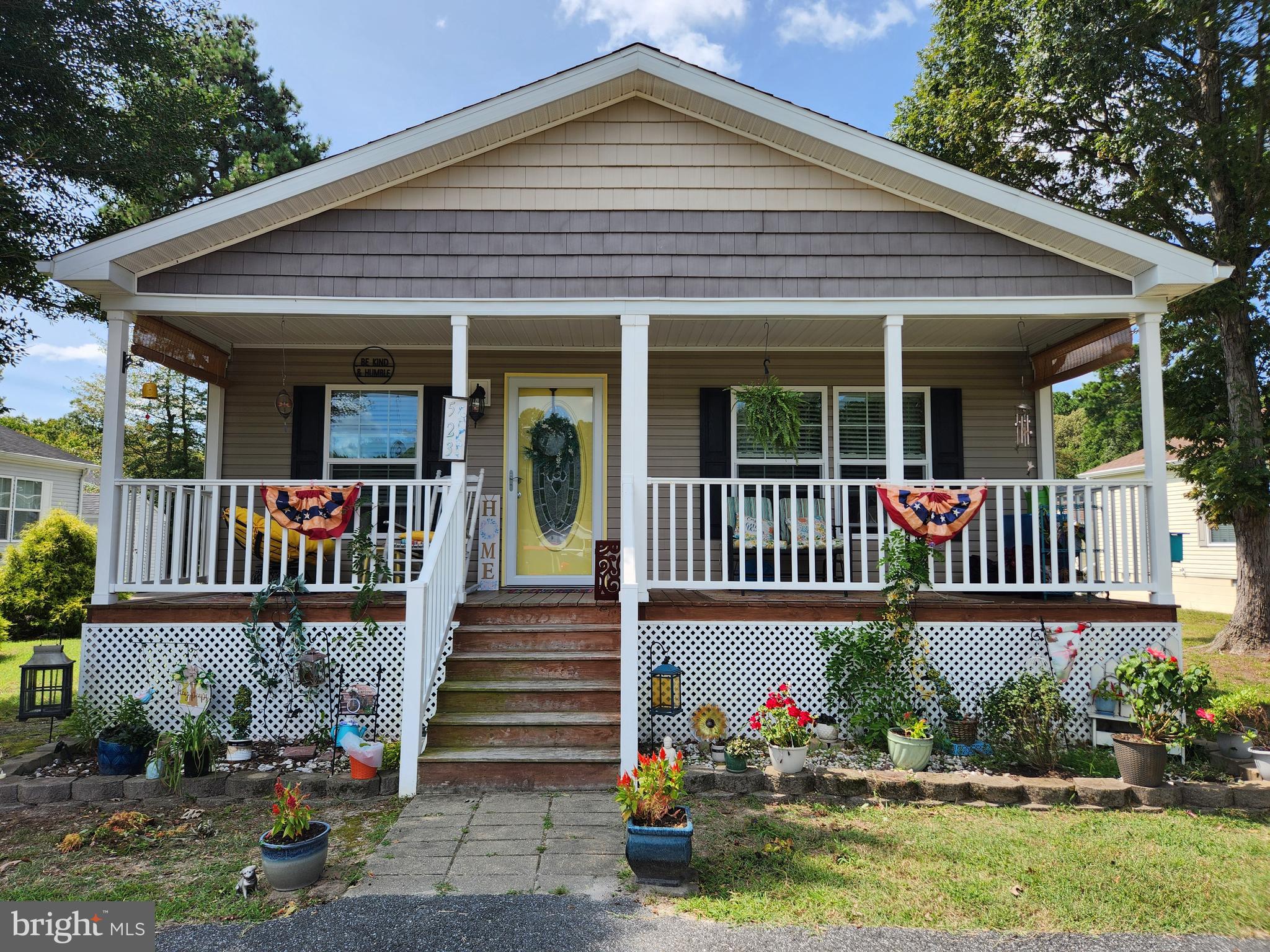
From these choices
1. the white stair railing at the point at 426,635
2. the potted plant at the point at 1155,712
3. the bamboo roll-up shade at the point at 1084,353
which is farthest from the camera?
the bamboo roll-up shade at the point at 1084,353

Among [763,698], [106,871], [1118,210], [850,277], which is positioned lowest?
[106,871]

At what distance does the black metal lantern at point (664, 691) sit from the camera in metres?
5.27

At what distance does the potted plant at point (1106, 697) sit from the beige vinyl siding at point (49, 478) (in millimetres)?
18193

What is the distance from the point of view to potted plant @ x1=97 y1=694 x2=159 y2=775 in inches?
191

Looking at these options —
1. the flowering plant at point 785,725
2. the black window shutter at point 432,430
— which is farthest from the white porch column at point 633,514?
the black window shutter at point 432,430

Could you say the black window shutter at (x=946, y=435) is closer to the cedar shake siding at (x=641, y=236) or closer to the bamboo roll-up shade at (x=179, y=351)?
the cedar shake siding at (x=641, y=236)

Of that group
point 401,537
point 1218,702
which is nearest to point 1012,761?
point 1218,702

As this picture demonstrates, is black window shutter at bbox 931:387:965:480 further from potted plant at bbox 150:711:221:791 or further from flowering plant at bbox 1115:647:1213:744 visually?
potted plant at bbox 150:711:221:791

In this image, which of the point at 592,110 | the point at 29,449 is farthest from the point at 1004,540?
the point at 29,449

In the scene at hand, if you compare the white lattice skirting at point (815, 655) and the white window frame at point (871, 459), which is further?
the white window frame at point (871, 459)

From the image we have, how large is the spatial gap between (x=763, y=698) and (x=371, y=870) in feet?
Result: 10.2

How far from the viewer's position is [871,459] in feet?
25.1

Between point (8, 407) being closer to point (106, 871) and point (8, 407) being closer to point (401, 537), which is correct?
point (401, 537)

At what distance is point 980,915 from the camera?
3189mm
